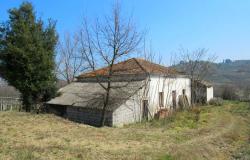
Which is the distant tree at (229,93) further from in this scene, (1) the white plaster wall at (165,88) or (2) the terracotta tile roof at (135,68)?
(2) the terracotta tile roof at (135,68)

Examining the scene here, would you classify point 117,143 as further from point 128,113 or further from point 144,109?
point 144,109

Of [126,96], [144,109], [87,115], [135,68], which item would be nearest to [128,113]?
[126,96]

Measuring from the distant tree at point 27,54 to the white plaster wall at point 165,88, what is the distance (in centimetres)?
863

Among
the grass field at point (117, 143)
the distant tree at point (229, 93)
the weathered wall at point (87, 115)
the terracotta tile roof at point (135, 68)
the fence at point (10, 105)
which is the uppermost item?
the terracotta tile roof at point (135, 68)

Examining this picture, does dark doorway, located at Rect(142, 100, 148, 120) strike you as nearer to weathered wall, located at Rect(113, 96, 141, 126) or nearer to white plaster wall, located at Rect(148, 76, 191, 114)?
weathered wall, located at Rect(113, 96, 141, 126)

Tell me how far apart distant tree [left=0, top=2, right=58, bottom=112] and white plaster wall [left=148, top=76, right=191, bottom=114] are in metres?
Answer: 8.63

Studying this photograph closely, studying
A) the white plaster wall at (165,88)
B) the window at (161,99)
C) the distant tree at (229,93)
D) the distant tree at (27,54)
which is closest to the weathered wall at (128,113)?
the white plaster wall at (165,88)

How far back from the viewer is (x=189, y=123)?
65.2ft

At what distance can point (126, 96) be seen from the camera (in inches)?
835

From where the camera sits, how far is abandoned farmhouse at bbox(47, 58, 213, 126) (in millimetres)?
20875

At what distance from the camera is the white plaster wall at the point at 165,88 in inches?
944

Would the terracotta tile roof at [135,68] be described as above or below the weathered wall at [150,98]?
above

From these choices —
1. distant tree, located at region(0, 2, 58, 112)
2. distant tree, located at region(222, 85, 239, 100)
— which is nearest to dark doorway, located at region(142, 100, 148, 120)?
distant tree, located at region(0, 2, 58, 112)

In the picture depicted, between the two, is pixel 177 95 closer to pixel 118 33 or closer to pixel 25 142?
pixel 118 33
